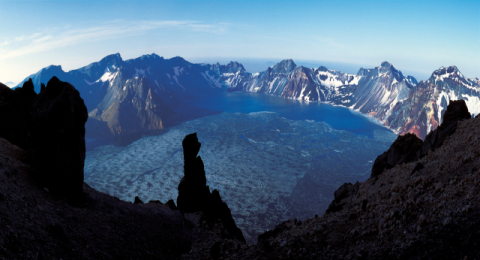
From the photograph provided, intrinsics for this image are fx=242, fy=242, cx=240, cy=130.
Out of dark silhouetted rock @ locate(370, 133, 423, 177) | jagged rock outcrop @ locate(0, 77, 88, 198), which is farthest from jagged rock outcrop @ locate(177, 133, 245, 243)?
dark silhouetted rock @ locate(370, 133, 423, 177)

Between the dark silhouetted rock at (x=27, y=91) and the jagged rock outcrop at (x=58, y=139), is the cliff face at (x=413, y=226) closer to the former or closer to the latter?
the jagged rock outcrop at (x=58, y=139)

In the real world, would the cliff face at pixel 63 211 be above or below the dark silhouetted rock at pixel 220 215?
above

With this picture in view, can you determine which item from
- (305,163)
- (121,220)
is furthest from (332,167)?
(121,220)

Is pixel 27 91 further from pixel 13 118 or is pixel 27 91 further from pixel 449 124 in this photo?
pixel 449 124

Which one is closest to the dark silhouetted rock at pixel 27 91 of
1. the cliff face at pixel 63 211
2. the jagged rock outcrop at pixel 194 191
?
the cliff face at pixel 63 211

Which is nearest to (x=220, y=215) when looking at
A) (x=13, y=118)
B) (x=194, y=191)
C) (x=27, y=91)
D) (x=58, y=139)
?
Answer: (x=194, y=191)

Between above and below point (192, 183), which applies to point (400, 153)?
above

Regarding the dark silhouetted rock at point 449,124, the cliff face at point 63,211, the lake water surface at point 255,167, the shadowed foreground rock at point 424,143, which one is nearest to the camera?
the cliff face at point 63,211

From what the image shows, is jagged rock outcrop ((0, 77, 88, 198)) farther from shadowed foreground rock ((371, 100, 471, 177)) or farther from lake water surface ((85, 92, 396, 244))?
lake water surface ((85, 92, 396, 244))
